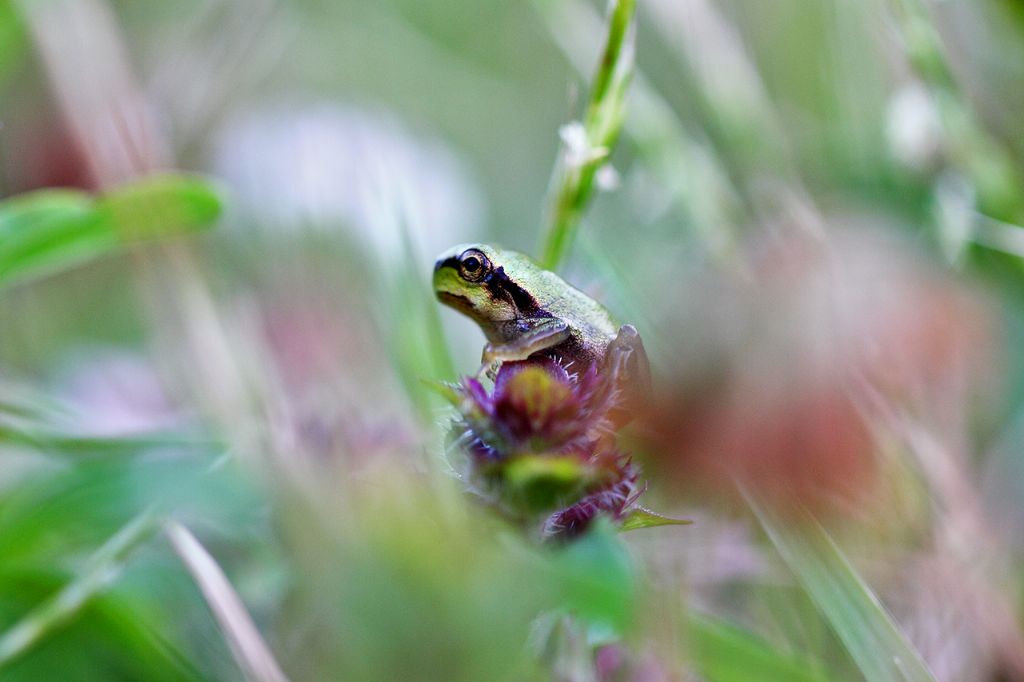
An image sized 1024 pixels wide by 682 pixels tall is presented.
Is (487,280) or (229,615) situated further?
(487,280)

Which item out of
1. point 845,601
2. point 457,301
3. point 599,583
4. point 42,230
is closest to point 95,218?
point 42,230

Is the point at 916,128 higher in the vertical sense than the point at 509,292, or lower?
higher

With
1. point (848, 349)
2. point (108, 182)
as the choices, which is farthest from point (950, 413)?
point (108, 182)

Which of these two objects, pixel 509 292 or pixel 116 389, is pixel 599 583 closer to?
pixel 509 292

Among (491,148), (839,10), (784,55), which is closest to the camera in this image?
(839,10)

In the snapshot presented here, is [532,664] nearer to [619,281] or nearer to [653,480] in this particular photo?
[653,480]

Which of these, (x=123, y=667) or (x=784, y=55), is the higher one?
(x=784, y=55)

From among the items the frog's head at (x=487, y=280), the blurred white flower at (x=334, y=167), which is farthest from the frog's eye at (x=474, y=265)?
the blurred white flower at (x=334, y=167)
